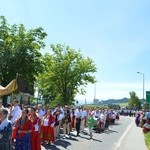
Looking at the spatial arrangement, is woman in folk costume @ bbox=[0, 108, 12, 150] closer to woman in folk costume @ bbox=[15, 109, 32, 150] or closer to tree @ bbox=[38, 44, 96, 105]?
woman in folk costume @ bbox=[15, 109, 32, 150]

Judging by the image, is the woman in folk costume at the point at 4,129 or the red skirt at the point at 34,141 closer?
the woman in folk costume at the point at 4,129

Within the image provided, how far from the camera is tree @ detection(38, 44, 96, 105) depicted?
194ft

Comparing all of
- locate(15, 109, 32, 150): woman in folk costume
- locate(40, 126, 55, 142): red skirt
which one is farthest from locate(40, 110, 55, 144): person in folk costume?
locate(15, 109, 32, 150): woman in folk costume

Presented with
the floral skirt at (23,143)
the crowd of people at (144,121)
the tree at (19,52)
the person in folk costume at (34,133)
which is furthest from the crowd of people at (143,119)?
the floral skirt at (23,143)

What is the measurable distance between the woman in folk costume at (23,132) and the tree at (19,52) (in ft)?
73.6

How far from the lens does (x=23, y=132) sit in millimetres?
11703

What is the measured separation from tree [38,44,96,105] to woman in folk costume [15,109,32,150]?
152ft

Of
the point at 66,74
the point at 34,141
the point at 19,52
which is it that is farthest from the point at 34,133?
the point at 66,74

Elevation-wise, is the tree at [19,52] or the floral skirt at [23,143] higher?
the tree at [19,52]

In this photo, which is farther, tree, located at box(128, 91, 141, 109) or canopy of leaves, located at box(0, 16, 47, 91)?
tree, located at box(128, 91, 141, 109)

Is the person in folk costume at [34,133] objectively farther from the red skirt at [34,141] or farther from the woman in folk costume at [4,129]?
the woman in folk costume at [4,129]

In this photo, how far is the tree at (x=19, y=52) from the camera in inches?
1352

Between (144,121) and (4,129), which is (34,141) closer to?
(4,129)

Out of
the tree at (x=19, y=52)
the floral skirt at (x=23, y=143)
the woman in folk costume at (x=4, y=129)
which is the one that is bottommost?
the floral skirt at (x=23, y=143)
